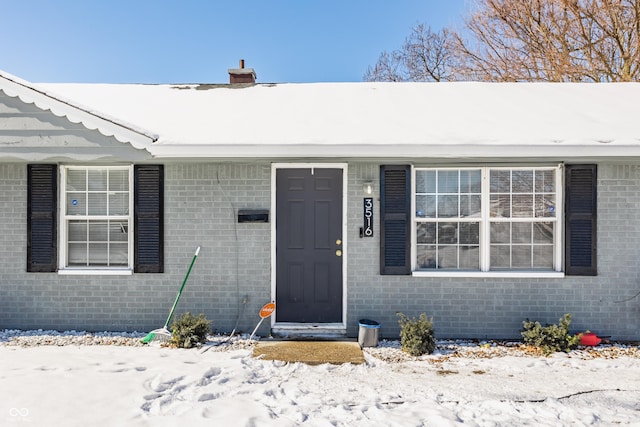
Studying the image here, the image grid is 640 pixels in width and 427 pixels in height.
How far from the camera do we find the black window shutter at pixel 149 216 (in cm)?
577

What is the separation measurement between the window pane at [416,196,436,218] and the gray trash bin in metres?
1.59

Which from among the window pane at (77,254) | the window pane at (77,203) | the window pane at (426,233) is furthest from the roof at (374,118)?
→ the window pane at (77,254)

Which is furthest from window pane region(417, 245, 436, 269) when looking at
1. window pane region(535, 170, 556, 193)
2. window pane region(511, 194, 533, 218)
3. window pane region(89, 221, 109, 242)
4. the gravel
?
window pane region(89, 221, 109, 242)

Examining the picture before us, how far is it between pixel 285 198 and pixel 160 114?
2.22 m

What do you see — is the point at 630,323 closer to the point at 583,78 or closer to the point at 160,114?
the point at 160,114

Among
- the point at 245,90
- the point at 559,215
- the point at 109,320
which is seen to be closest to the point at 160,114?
the point at 245,90

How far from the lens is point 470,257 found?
5.87m

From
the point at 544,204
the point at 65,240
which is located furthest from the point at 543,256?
the point at 65,240

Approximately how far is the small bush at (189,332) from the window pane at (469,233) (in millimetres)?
3545

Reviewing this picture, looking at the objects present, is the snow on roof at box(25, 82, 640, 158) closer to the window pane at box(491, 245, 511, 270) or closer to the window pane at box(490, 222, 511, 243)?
the window pane at box(490, 222, 511, 243)

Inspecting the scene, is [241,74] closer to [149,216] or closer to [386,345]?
[149,216]

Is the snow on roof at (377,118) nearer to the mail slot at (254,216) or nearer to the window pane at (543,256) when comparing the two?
the mail slot at (254,216)

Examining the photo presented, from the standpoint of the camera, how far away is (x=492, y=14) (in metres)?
14.8

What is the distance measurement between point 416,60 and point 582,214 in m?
13.8
